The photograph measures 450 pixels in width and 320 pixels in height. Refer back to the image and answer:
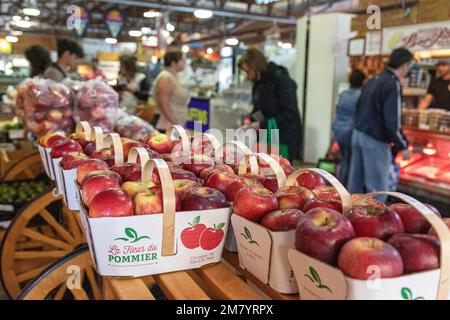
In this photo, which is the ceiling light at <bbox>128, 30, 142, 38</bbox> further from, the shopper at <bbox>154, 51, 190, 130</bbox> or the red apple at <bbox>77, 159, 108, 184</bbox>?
the red apple at <bbox>77, 159, 108, 184</bbox>

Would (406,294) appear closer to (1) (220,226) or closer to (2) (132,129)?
(1) (220,226)

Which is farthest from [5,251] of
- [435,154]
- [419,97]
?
[419,97]

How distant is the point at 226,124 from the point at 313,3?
3.43 meters

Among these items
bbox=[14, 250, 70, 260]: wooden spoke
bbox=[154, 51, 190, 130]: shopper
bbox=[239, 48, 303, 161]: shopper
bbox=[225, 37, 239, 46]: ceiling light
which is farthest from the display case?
bbox=[225, 37, 239, 46]: ceiling light

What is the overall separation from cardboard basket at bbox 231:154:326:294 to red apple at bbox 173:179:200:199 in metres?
0.19

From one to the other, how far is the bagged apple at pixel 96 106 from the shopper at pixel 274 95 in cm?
172

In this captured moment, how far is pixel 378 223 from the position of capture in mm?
909

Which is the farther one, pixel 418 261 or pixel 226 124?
pixel 226 124

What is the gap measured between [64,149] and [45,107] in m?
1.09

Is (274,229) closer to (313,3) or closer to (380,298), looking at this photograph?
(380,298)

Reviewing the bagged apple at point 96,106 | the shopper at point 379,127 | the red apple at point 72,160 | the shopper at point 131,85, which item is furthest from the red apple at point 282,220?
the shopper at point 131,85

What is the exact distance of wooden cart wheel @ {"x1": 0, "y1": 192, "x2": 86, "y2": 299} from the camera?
2434mm

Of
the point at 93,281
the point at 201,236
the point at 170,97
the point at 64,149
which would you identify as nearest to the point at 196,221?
the point at 201,236
